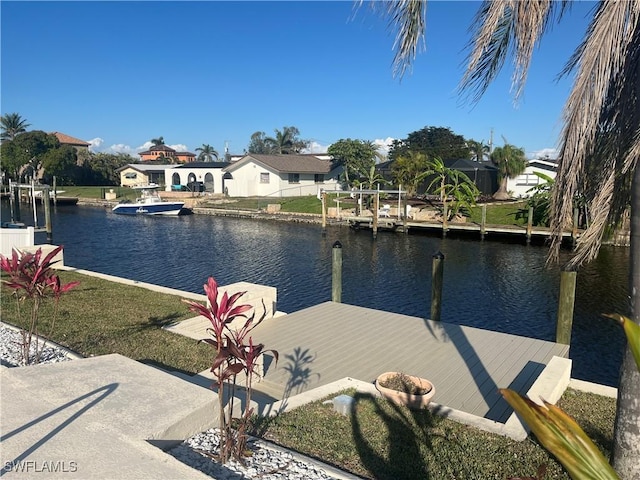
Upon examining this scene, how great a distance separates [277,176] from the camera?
1869 inches

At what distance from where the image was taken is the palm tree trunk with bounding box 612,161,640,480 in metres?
3.36

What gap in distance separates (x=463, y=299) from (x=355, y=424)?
470 inches

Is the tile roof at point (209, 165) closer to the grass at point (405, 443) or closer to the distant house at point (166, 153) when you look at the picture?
the distant house at point (166, 153)

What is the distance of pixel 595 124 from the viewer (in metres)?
3.48

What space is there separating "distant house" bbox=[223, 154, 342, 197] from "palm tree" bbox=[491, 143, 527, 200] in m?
16.6

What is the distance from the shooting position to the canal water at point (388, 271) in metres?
13.6

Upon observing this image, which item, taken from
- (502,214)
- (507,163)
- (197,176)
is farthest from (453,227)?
(197,176)

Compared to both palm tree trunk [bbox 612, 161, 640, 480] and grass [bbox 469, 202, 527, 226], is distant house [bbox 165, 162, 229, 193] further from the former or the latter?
palm tree trunk [bbox 612, 161, 640, 480]

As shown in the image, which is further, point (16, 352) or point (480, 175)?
point (480, 175)

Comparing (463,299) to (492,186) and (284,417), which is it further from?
(492,186)

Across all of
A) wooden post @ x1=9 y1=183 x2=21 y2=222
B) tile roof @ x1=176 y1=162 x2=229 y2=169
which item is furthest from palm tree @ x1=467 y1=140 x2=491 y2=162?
wooden post @ x1=9 y1=183 x2=21 y2=222

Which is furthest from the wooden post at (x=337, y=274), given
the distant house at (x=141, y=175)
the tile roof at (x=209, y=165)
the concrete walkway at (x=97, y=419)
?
the distant house at (x=141, y=175)

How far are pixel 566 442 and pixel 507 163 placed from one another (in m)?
39.3

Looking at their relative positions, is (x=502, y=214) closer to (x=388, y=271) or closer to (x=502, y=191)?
(x=502, y=191)
